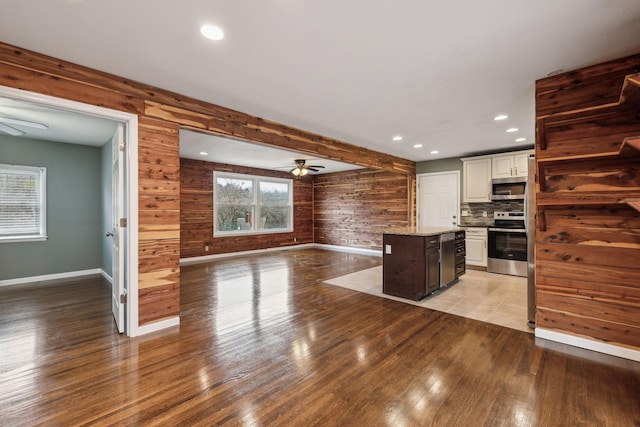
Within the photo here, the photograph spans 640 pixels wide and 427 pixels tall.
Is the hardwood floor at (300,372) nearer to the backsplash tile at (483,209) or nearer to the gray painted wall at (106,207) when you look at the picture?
the gray painted wall at (106,207)

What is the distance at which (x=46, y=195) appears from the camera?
497 cm

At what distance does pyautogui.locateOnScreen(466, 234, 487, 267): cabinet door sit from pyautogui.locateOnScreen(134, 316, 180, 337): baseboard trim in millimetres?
5587

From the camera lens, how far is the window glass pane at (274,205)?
8.66 m

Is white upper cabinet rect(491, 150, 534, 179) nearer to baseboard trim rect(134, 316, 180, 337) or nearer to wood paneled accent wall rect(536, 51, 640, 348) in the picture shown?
wood paneled accent wall rect(536, 51, 640, 348)

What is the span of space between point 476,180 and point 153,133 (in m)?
5.97

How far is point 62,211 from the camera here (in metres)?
5.14

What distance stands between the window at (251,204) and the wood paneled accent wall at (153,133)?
14.9 feet

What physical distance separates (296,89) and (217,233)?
5.53 meters

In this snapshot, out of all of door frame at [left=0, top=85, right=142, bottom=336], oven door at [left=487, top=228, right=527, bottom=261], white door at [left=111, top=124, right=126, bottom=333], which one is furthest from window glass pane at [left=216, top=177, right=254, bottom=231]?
oven door at [left=487, top=228, right=527, bottom=261]

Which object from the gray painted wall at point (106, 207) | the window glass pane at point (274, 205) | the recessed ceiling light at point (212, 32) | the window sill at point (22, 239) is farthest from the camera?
the window glass pane at point (274, 205)

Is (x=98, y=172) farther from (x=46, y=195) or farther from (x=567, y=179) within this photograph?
(x=567, y=179)

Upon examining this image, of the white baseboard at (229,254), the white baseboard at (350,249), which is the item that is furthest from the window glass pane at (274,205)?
the white baseboard at (350,249)

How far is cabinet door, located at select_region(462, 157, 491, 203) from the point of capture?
19.5 feet

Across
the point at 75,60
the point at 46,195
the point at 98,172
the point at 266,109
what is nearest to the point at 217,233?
the point at 98,172
